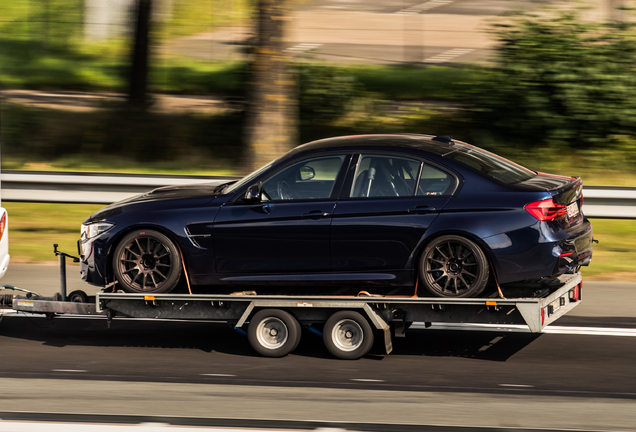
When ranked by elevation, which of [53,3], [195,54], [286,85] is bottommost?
[286,85]

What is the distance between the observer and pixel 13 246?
Answer: 11500 mm

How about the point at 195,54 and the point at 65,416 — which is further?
the point at 195,54

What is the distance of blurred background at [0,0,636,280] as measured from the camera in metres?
13.6

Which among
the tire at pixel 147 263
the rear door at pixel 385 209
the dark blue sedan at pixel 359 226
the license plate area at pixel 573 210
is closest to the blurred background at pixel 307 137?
the tire at pixel 147 263

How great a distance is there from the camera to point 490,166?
24.0 feet

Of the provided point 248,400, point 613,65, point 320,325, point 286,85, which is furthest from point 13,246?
point 613,65

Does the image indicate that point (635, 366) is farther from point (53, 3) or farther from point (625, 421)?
point (53, 3)

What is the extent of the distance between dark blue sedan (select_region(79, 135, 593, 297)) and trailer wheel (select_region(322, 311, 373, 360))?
12.4 inches

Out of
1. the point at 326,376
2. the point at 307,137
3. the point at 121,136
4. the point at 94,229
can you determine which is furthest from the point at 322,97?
the point at 326,376

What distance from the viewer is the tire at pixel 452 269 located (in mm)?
6785

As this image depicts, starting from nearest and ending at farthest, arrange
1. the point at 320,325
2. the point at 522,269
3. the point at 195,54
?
the point at 522,269 < the point at 320,325 < the point at 195,54

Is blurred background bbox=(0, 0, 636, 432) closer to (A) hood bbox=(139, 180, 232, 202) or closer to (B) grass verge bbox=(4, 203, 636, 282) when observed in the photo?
(B) grass verge bbox=(4, 203, 636, 282)

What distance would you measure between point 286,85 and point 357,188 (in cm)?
467

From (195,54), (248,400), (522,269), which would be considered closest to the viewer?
(248,400)
